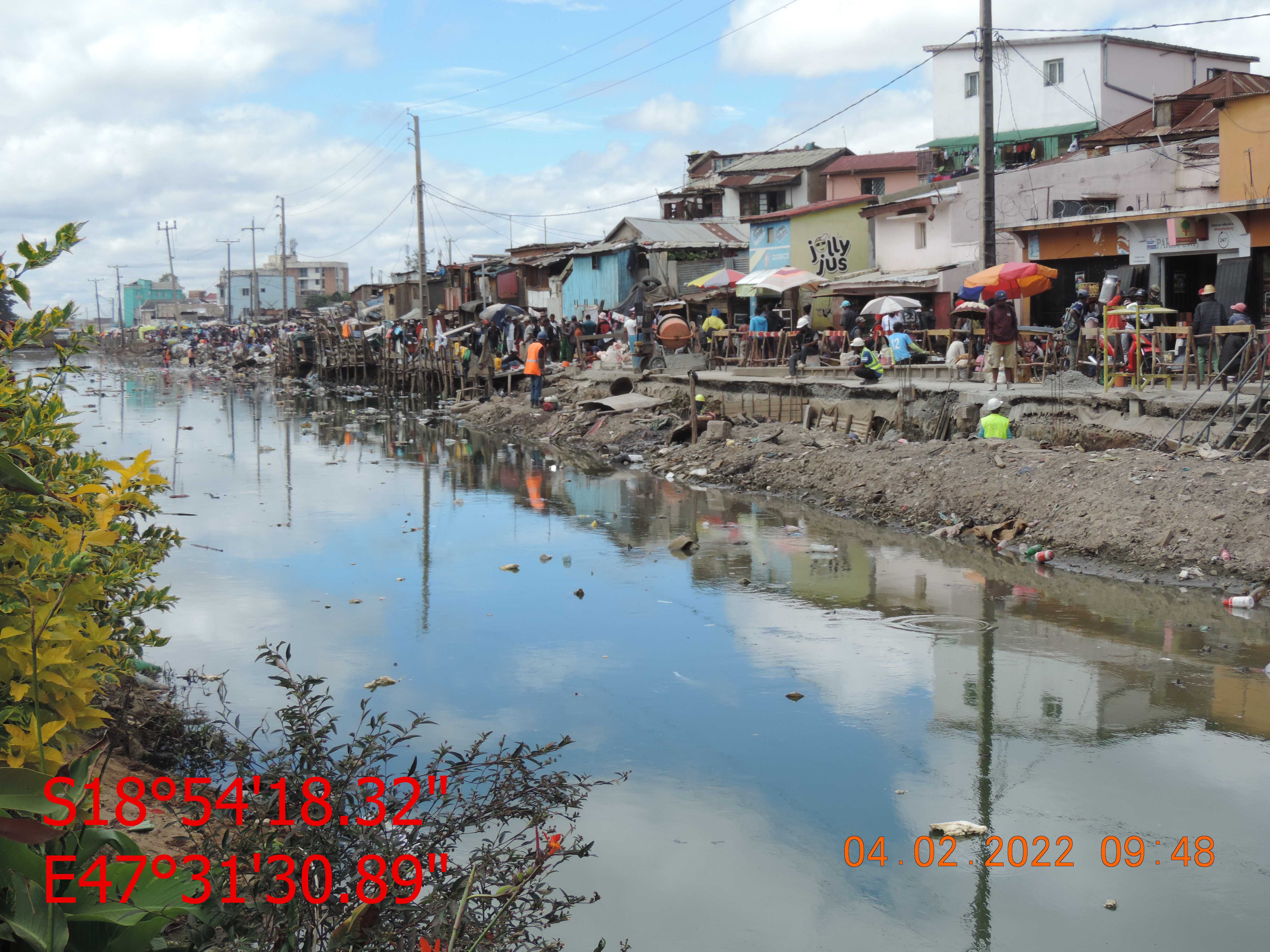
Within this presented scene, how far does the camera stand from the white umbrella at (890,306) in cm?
2275

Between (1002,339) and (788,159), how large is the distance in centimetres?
→ 2832

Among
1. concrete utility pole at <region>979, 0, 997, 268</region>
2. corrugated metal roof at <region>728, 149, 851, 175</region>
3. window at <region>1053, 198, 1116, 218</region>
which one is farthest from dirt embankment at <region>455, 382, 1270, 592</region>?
corrugated metal roof at <region>728, 149, 851, 175</region>

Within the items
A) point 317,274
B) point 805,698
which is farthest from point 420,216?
point 317,274

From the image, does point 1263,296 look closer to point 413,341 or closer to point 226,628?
point 226,628

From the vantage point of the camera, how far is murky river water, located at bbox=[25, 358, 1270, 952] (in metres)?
4.90

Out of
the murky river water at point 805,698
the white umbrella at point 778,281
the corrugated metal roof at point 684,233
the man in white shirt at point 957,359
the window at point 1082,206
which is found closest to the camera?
the murky river water at point 805,698

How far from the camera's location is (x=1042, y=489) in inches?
467

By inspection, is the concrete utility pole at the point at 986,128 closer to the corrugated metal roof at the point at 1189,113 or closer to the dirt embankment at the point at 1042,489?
the dirt embankment at the point at 1042,489

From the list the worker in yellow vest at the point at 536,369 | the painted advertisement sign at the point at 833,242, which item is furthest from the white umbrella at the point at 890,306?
the worker in yellow vest at the point at 536,369

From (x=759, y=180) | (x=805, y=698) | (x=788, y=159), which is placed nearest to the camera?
(x=805, y=698)

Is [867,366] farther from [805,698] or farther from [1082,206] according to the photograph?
[805,698]

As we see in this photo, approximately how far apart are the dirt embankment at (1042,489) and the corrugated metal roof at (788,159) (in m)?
24.5

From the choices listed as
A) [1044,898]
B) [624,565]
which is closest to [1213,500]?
[624,565]
